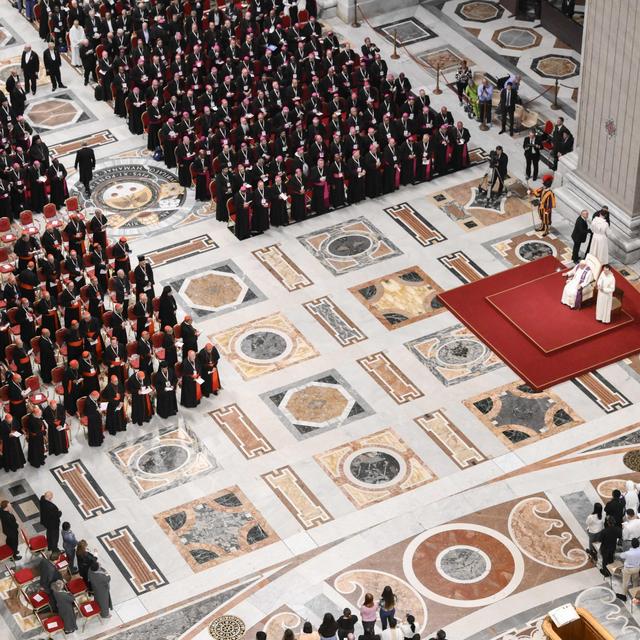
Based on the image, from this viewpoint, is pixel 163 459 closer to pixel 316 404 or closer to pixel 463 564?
pixel 316 404

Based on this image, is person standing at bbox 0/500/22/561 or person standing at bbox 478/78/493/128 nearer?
person standing at bbox 0/500/22/561

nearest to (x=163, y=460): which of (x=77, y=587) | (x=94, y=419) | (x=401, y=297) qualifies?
(x=94, y=419)

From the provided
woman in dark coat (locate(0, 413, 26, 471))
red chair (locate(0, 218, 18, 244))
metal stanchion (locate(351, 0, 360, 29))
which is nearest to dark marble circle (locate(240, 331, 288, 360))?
woman in dark coat (locate(0, 413, 26, 471))

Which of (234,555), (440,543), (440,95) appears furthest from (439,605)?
(440,95)

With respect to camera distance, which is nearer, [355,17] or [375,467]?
[375,467]

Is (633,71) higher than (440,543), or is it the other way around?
(633,71)

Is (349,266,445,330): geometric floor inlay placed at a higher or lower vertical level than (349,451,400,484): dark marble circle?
higher

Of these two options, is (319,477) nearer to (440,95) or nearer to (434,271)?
(434,271)

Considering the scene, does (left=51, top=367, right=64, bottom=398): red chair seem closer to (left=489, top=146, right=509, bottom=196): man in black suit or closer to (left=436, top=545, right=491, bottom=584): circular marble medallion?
(left=436, top=545, right=491, bottom=584): circular marble medallion
